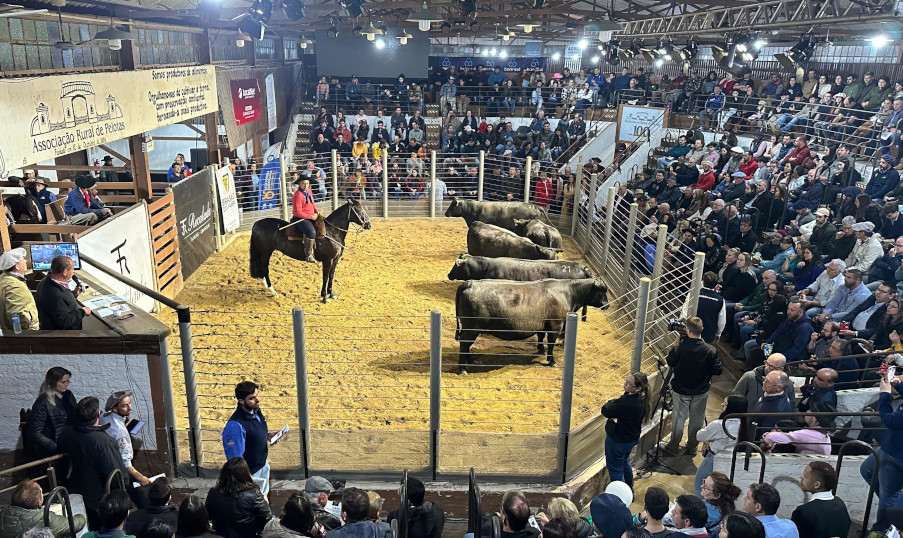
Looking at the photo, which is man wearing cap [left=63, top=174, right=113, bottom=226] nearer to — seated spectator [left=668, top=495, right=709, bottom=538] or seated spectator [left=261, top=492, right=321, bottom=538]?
seated spectator [left=261, top=492, right=321, bottom=538]

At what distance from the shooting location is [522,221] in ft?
45.8

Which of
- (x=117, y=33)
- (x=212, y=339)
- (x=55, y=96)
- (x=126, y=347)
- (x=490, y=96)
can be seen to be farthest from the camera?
(x=490, y=96)

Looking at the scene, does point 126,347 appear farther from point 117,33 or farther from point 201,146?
point 201,146

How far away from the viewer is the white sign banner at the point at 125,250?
8.76 meters

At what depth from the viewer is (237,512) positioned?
173 inches

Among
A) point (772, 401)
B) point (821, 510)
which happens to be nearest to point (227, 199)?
point (772, 401)

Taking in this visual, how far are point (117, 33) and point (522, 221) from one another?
26.1 ft

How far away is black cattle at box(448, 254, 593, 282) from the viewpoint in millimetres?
10711

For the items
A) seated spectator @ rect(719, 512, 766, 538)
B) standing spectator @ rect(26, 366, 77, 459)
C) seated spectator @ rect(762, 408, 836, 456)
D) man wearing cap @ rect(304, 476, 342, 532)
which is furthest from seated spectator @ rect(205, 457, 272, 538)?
seated spectator @ rect(762, 408, 836, 456)

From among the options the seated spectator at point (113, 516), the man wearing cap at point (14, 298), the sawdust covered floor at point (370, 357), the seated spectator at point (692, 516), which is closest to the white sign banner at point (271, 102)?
the sawdust covered floor at point (370, 357)

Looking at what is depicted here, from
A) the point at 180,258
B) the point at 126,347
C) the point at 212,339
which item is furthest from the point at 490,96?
the point at 126,347

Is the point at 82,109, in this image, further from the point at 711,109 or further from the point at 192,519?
the point at 711,109

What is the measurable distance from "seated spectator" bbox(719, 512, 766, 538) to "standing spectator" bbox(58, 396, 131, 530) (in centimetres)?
425

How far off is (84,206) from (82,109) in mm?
2172
